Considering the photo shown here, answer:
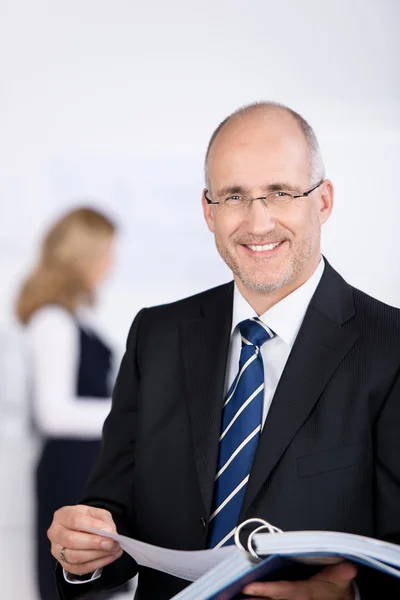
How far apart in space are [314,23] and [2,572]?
138 inches

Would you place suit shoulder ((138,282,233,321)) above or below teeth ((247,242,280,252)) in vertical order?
below

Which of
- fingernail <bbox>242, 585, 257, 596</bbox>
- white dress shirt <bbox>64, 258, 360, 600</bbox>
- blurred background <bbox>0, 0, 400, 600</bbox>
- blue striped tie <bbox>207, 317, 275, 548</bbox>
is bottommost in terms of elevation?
fingernail <bbox>242, 585, 257, 596</bbox>

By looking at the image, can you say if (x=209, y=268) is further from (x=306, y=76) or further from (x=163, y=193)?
(x=306, y=76)

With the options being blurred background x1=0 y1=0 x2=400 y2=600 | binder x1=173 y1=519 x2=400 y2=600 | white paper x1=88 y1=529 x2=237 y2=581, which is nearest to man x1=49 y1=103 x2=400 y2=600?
white paper x1=88 y1=529 x2=237 y2=581

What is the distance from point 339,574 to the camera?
49.5 inches

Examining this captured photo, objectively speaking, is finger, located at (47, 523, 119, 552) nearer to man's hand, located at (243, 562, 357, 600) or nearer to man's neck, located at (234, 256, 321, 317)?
man's hand, located at (243, 562, 357, 600)

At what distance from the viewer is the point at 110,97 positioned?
15.7 feet

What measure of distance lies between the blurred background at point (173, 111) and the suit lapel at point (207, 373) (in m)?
2.87

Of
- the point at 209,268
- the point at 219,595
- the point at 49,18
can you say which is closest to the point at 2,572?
the point at 209,268

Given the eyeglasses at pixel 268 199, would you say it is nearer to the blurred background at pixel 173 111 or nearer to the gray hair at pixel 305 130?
the gray hair at pixel 305 130

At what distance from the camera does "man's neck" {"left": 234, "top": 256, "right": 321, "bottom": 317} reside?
67.8 inches

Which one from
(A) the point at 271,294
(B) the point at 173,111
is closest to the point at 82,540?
(A) the point at 271,294

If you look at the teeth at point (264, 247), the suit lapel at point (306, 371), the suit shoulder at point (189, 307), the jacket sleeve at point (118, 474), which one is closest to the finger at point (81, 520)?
the jacket sleeve at point (118, 474)

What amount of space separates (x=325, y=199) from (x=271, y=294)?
0.25 m
